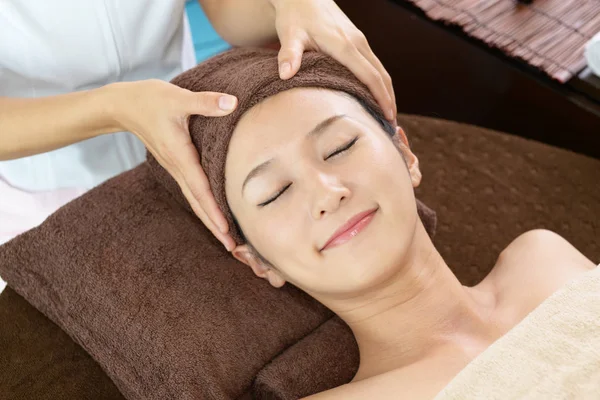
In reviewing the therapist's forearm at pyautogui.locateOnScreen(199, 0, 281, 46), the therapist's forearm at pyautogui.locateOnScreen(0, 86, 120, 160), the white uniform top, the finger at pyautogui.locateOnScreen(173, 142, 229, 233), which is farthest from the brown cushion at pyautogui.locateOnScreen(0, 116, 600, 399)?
the therapist's forearm at pyautogui.locateOnScreen(0, 86, 120, 160)

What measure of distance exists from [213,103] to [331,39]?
31 cm

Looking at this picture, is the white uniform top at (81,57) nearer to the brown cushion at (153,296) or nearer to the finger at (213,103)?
the brown cushion at (153,296)

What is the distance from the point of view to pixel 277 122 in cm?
114

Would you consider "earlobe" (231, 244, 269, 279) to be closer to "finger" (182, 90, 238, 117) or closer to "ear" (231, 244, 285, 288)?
"ear" (231, 244, 285, 288)

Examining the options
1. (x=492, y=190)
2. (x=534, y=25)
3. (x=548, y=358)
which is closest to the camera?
(x=548, y=358)

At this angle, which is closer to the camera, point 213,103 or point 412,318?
point 213,103

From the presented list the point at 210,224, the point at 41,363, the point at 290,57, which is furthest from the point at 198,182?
the point at 41,363

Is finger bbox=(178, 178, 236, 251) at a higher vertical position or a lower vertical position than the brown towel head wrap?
lower

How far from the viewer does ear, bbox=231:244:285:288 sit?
1277 mm

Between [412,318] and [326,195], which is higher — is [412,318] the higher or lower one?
the lower one

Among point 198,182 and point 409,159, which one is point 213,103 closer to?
point 198,182

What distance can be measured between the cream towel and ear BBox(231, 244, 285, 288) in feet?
1.50

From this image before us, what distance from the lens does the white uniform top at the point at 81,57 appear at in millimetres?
1317

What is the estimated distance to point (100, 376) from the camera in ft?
4.20
